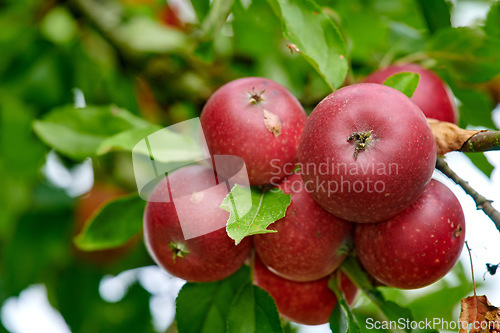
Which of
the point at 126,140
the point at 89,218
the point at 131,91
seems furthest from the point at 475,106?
the point at 89,218

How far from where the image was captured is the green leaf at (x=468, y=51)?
1.54 meters

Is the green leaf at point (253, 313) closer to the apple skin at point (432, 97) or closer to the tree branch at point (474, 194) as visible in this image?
the tree branch at point (474, 194)

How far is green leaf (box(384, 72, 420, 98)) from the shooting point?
1.15 m

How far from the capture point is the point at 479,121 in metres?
1.78

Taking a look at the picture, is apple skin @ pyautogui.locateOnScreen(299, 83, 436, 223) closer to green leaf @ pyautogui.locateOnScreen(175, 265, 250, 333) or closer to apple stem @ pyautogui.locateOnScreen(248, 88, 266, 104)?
apple stem @ pyautogui.locateOnScreen(248, 88, 266, 104)

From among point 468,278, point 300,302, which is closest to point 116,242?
point 300,302

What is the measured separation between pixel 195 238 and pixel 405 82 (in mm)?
568

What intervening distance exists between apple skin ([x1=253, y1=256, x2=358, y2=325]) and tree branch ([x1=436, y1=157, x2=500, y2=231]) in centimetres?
39

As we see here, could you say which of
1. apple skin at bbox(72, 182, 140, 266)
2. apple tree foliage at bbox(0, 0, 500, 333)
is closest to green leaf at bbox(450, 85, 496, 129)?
apple tree foliage at bbox(0, 0, 500, 333)

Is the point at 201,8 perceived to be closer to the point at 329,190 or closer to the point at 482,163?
the point at 329,190

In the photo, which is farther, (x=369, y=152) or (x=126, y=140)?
(x=126, y=140)

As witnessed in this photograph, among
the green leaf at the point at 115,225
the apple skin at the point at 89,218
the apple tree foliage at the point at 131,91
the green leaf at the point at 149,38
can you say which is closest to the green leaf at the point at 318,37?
the apple tree foliage at the point at 131,91

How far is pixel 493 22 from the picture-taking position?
160 cm

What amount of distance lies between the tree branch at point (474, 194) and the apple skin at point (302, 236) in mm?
237
